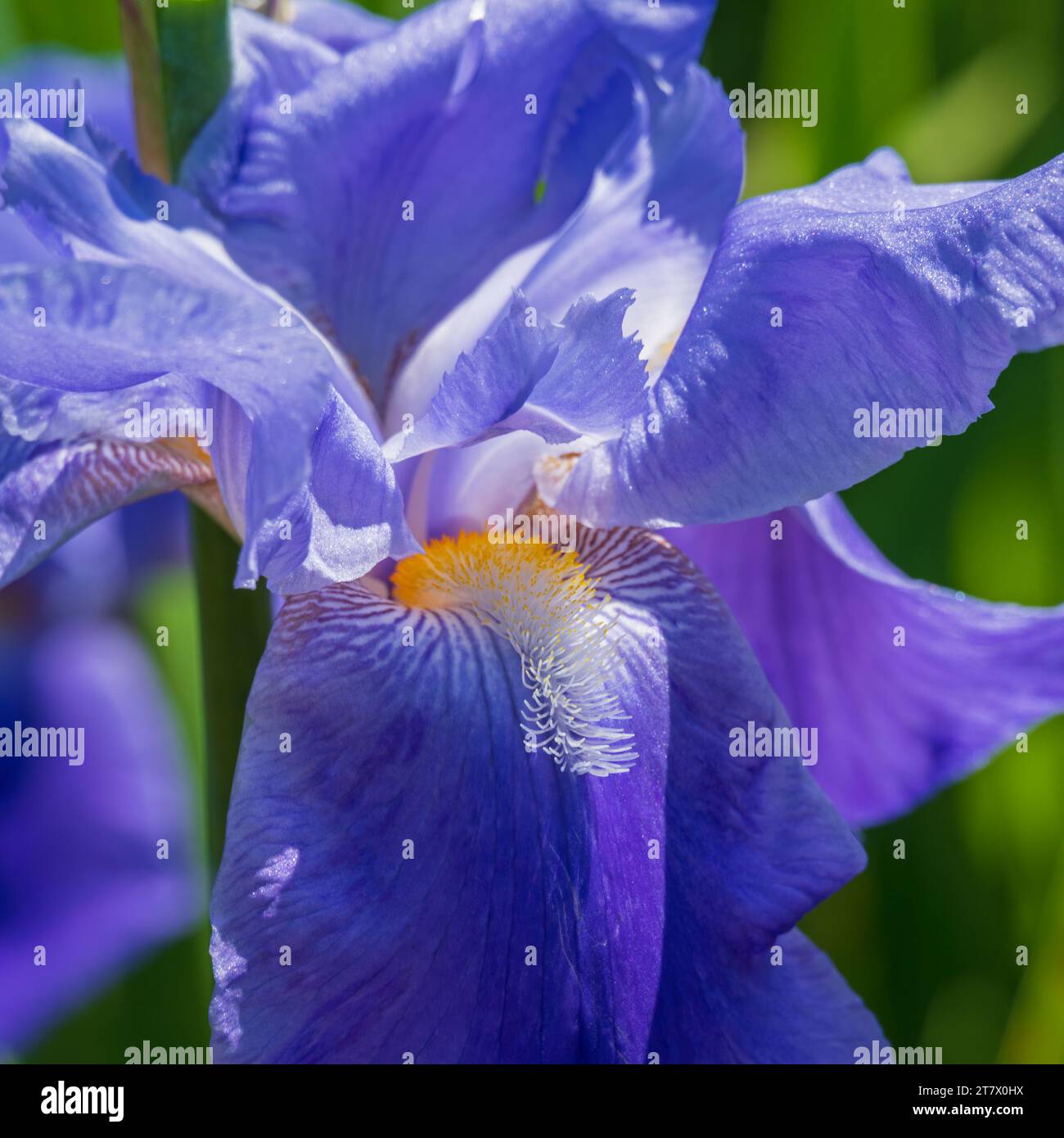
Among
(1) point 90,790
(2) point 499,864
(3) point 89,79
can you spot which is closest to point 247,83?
(3) point 89,79

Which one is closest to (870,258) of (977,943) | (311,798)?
(311,798)

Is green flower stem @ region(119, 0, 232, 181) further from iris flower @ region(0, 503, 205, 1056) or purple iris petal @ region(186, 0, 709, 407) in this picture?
iris flower @ region(0, 503, 205, 1056)

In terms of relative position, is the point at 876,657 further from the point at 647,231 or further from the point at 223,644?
the point at 223,644

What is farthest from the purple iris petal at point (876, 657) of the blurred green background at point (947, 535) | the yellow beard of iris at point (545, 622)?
the blurred green background at point (947, 535)

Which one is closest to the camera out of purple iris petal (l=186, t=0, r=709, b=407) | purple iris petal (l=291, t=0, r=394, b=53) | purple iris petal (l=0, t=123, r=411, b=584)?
purple iris petal (l=0, t=123, r=411, b=584)

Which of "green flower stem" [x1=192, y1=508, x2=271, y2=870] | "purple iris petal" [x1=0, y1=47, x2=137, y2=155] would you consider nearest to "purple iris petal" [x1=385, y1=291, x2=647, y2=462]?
"green flower stem" [x1=192, y1=508, x2=271, y2=870]

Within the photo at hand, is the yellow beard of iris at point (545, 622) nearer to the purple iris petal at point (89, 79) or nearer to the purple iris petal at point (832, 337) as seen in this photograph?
the purple iris petal at point (832, 337)
